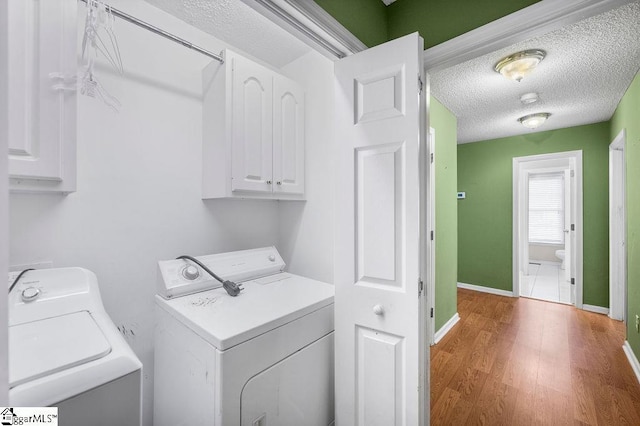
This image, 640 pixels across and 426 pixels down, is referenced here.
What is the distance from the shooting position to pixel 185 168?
5.81 feet

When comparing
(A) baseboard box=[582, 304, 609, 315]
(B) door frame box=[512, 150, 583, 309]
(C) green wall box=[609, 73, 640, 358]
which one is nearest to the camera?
(C) green wall box=[609, 73, 640, 358]

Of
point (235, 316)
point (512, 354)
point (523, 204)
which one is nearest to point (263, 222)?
point (235, 316)

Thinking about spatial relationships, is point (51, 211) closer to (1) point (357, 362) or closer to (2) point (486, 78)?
(1) point (357, 362)

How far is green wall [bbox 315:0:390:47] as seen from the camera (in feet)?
4.32

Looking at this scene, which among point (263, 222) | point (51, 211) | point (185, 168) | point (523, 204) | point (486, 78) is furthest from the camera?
point (523, 204)

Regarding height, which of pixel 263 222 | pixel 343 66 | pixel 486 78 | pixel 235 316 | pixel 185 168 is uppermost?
pixel 486 78

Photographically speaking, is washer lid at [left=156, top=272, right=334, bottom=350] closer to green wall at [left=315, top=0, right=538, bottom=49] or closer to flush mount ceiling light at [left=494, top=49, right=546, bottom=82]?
green wall at [left=315, top=0, right=538, bottom=49]

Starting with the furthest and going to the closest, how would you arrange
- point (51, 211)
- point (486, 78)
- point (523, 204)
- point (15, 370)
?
point (523, 204) → point (486, 78) → point (51, 211) → point (15, 370)

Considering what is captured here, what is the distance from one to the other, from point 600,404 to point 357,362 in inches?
74.5

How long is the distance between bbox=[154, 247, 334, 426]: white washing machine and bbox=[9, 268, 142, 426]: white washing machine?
319 mm

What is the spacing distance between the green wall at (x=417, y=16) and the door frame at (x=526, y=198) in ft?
11.7

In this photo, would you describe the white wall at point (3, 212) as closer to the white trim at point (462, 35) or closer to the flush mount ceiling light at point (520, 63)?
the white trim at point (462, 35)

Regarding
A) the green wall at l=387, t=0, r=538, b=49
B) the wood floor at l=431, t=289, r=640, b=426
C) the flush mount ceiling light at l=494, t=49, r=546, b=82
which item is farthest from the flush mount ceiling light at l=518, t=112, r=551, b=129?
the green wall at l=387, t=0, r=538, b=49

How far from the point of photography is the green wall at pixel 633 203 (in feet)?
7.71
